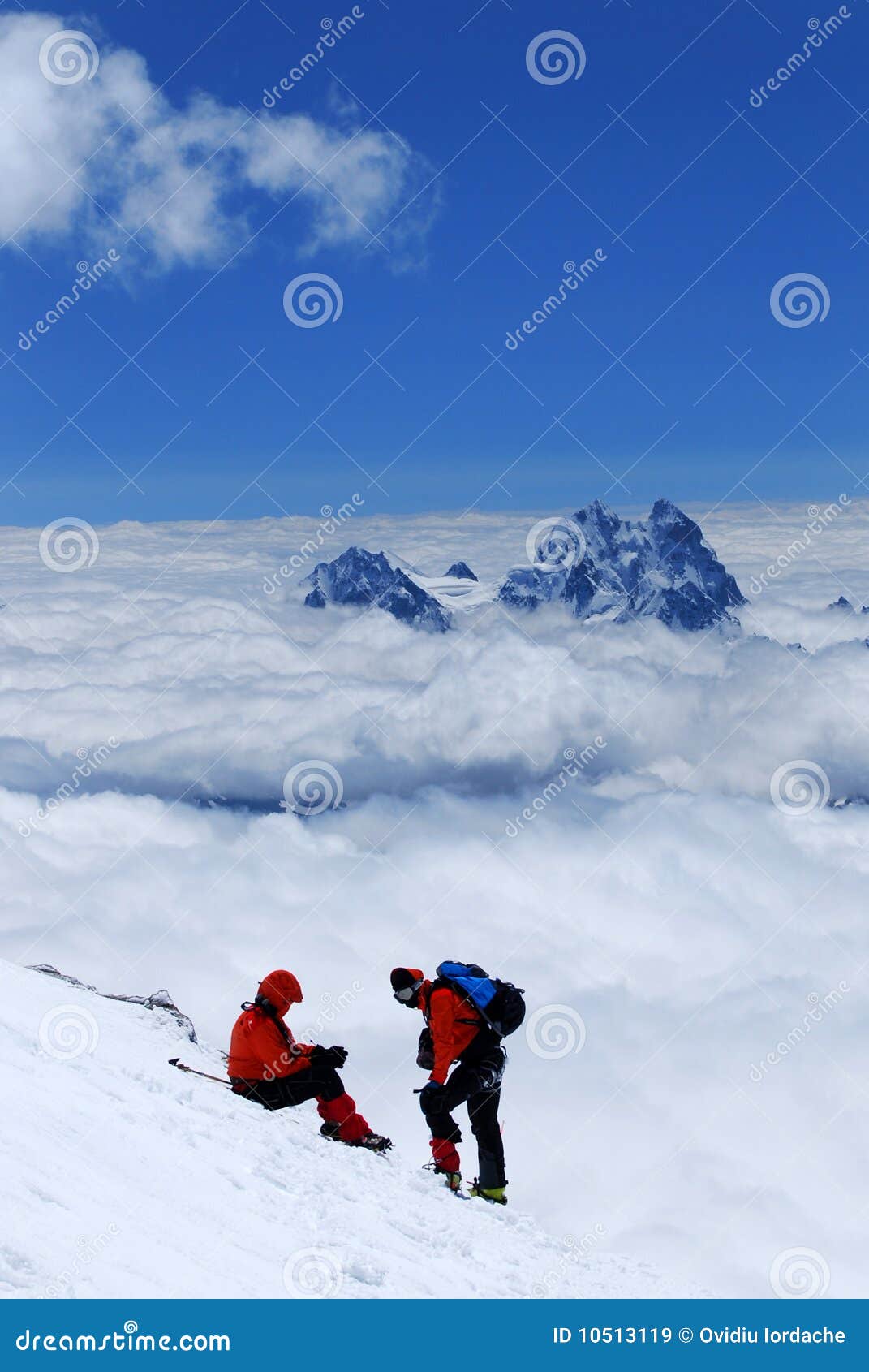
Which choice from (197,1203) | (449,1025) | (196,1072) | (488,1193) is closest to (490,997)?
(449,1025)

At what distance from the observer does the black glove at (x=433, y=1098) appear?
37.3 ft

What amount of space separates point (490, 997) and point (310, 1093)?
2.64 meters

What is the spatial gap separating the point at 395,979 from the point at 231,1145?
121 inches

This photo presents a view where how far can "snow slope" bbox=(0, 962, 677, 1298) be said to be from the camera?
636 centimetres

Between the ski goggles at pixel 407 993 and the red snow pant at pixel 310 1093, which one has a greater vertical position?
the ski goggles at pixel 407 993

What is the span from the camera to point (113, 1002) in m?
14.0

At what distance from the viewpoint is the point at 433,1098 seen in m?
11.4

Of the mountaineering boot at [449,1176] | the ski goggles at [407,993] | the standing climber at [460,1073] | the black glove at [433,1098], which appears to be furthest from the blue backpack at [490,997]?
the mountaineering boot at [449,1176]

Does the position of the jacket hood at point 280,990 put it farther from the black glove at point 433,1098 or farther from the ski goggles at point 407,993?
the black glove at point 433,1098

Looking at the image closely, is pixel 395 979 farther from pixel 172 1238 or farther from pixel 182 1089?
pixel 172 1238

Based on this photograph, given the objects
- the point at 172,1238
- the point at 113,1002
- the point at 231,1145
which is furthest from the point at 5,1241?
the point at 113,1002

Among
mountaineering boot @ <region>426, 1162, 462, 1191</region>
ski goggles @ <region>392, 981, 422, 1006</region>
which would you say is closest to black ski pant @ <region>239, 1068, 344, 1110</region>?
ski goggles @ <region>392, 981, 422, 1006</region>

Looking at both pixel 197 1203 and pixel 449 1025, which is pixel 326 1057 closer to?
pixel 449 1025

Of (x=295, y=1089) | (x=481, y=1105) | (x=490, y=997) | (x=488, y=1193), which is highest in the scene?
(x=490, y=997)
